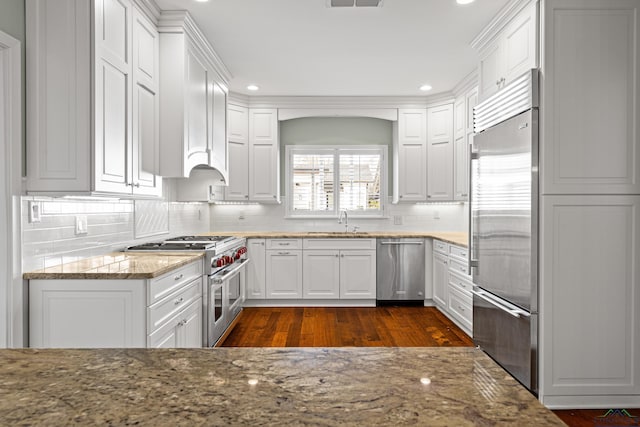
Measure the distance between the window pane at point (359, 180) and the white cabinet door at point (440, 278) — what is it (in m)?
1.19

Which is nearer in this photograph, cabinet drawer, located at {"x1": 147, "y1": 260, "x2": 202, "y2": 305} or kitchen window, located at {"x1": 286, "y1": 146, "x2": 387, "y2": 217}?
cabinet drawer, located at {"x1": 147, "y1": 260, "x2": 202, "y2": 305}

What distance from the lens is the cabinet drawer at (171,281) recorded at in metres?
2.14

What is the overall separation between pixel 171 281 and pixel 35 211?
800 millimetres

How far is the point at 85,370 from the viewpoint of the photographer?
80 centimetres

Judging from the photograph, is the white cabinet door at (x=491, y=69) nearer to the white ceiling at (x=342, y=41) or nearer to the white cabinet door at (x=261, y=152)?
the white ceiling at (x=342, y=41)

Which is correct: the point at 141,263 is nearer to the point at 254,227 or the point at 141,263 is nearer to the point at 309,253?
the point at 309,253

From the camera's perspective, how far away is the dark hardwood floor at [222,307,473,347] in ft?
12.1

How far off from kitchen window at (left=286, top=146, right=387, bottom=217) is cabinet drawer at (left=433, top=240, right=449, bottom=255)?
1.01m

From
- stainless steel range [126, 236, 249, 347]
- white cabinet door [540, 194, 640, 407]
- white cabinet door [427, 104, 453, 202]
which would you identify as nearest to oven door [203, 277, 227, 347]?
stainless steel range [126, 236, 249, 347]

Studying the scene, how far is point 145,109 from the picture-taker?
2822mm

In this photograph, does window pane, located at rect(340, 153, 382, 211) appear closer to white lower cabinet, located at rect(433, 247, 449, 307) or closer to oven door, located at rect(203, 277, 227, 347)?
white lower cabinet, located at rect(433, 247, 449, 307)

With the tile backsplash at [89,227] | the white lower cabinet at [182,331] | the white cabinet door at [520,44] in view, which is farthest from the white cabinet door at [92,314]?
the white cabinet door at [520,44]

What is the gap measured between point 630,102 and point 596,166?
0.40m

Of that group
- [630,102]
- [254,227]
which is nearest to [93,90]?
[630,102]
